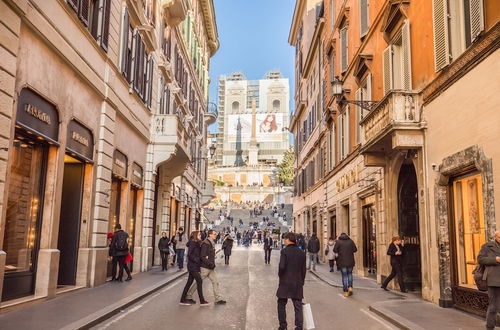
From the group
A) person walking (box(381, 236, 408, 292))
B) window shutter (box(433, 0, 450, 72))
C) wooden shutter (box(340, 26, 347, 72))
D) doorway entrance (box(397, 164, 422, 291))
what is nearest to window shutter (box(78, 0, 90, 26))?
window shutter (box(433, 0, 450, 72))

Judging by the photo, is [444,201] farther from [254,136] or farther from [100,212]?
[254,136]

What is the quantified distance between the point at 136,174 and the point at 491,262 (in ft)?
47.4

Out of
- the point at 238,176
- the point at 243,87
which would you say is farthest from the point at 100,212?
the point at 243,87

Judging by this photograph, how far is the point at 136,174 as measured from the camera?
1964cm

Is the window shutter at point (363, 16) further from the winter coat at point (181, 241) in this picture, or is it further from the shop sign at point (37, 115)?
the shop sign at point (37, 115)

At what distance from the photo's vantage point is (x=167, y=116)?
21.9 meters

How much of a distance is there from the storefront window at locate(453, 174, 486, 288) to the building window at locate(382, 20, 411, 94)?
3.86 meters

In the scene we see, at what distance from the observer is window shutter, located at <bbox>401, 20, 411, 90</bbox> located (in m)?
14.1

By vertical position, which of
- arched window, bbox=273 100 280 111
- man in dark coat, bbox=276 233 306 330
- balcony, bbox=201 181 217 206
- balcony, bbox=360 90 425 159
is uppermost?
arched window, bbox=273 100 280 111

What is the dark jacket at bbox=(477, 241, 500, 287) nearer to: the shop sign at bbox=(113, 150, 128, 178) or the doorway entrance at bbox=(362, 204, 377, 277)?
the doorway entrance at bbox=(362, 204, 377, 277)

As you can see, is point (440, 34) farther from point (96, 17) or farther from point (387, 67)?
point (96, 17)

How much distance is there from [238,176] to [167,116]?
319 feet

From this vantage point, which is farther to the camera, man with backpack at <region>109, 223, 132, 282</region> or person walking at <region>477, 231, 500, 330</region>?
man with backpack at <region>109, 223, 132, 282</region>

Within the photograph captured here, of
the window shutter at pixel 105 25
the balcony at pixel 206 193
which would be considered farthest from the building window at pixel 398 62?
the balcony at pixel 206 193
